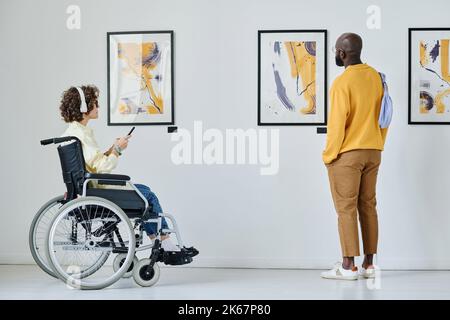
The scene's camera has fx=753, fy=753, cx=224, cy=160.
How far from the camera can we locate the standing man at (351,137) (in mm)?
4043

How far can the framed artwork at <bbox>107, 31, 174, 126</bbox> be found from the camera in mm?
4730

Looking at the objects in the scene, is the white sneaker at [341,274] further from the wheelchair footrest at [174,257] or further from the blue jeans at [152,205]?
the blue jeans at [152,205]

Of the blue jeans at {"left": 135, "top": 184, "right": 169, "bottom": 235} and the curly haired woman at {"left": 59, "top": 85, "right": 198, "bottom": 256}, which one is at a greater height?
the curly haired woman at {"left": 59, "top": 85, "right": 198, "bottom": 256}

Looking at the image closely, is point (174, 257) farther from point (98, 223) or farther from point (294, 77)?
point (294, 77)

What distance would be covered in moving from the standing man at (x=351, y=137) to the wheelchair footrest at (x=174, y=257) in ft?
2.89

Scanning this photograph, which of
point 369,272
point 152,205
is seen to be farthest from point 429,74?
point 152,205

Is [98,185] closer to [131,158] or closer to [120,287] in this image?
[120,287]

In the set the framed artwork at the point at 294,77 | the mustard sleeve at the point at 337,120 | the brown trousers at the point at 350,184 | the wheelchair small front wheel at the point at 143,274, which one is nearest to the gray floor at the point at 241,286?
the wheelchair small front wheel at the point at 143,274

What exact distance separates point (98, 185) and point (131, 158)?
3.11ft

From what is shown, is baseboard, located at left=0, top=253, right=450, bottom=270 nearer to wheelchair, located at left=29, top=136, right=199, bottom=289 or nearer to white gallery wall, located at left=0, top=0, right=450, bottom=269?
white gallery wall, located at left=0, top=0, right=450, bottom=269

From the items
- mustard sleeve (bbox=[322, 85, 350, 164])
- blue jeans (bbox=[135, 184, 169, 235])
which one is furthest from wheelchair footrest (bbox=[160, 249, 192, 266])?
mustard sleeve (bbox=[322, 85, 350, 164])

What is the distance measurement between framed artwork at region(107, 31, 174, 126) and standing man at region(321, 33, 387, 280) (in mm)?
1150

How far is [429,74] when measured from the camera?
15.1 ft

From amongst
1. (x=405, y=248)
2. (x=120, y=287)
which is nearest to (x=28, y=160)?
(x=120, y=287)
